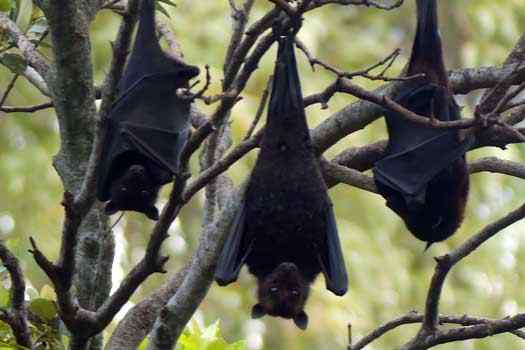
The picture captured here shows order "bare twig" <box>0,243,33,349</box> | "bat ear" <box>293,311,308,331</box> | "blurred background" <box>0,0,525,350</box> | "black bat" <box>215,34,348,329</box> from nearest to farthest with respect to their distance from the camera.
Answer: "bare twig" <box>0,243,33,349</box> → "black bat" <box>215,34,348,329</box> → "bat ear" <box>293,311,308,331</box> → "blurred background" <box>0,0,525,350</box>

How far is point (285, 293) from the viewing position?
699 cm

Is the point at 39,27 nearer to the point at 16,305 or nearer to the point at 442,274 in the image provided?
the point at 16,305

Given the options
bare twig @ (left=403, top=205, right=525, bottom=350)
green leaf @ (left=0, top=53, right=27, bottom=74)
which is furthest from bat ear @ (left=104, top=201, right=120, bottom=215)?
bare twig @ (left=403, top=205, right=525, bottom=350)

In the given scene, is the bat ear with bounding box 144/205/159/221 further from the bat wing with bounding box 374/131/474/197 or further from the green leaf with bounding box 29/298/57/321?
the bat wing with bounding box 374/131/474/197

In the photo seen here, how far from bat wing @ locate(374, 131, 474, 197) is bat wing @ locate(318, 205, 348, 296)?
16.0 inches

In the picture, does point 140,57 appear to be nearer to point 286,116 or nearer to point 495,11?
point 286,116

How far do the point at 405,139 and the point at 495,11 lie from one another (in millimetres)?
12331

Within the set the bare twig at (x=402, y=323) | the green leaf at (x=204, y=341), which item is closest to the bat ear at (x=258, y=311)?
the green leaf at (x=204, y=341)

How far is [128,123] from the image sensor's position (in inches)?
270

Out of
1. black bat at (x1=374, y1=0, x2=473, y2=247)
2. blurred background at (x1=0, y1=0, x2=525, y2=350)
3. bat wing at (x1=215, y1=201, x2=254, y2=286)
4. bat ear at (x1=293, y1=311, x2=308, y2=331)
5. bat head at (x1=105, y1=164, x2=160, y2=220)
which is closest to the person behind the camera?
bat wing at (x1=215, y1=201, x2=254, y2=286)

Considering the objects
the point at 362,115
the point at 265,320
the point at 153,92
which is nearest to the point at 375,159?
the point at 362,115

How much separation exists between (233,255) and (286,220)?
2.17 ft

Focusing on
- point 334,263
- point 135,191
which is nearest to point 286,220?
point 334,263

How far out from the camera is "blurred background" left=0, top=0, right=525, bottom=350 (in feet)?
51.9
